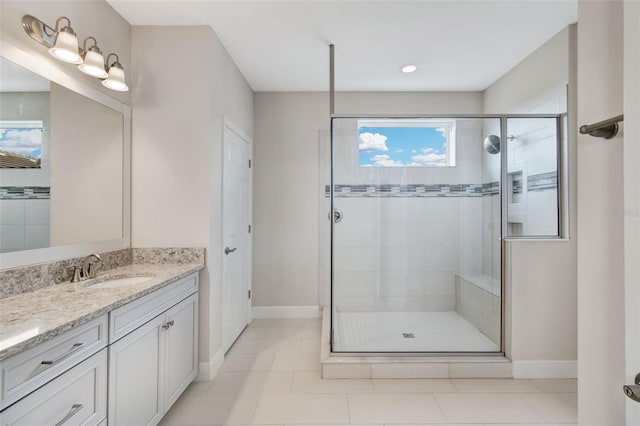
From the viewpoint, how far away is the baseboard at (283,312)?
3.92 m

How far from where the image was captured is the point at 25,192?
1652 millimetres

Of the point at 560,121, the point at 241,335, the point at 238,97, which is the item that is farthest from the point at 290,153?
the point at 560,121

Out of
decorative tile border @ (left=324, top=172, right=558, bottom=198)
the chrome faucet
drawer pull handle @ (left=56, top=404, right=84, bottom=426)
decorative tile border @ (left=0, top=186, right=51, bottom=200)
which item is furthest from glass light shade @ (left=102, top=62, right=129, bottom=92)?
drawer pull handle @ (left=56, top=404, right=84, bottom=426)

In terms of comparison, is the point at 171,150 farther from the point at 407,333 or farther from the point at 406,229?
the point at 407,333

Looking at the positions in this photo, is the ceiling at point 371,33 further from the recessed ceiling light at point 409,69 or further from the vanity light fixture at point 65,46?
the vanity light fixture at point 65,46

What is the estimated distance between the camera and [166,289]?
77.6 inches

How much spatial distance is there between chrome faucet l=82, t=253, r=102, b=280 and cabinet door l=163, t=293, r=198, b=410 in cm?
51

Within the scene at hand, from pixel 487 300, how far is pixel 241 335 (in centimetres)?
237

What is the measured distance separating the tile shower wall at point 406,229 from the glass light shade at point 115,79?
1.57 m

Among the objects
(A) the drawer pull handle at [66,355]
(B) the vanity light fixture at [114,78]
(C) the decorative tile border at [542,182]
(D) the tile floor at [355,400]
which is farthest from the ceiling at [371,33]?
(D) the tile floor at [355,400]

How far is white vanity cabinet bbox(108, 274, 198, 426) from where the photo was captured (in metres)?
1.52

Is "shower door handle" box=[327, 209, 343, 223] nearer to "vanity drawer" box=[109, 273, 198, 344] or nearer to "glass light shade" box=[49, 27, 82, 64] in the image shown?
"vanity drawer" box=[109, 273, 198, 344]

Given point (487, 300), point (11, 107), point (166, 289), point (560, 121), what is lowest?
point (487, 300)

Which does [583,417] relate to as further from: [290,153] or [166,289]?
[290,153]
